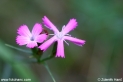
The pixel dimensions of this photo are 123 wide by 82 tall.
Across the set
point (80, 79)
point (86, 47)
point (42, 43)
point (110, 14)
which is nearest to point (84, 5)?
point (110, 14)

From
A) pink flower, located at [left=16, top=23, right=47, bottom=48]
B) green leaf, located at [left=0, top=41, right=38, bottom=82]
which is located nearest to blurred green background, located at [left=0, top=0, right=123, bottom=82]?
green leaf, located at [left=0, top=41, right=38, bottom=82]

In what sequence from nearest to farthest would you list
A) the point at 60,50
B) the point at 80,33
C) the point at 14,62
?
the point at 60,50 → the point at 14,62 → the point at 80,33

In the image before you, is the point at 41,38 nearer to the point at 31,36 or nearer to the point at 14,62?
the point at 31,36

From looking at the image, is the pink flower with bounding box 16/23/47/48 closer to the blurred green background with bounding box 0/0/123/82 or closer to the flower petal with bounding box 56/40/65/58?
the flower petal with bounding box 56/40/65/58

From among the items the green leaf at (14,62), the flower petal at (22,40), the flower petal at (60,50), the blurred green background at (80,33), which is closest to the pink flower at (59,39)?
the flower petal at (60,50)

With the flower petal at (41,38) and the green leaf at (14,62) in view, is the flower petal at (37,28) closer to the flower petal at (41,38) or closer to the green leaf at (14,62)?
the flower petal at (41,38)

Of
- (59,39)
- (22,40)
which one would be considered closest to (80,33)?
(59,39)
